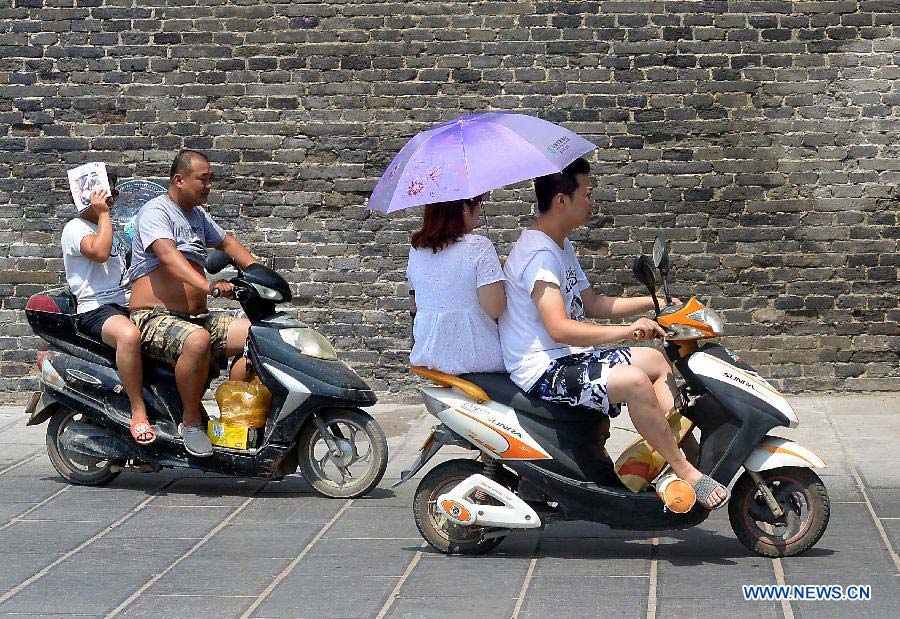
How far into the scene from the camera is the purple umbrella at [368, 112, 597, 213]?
17.6 feet

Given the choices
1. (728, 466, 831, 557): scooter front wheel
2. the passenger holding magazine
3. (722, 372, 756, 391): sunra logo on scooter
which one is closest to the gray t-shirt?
the passenger holding magazine

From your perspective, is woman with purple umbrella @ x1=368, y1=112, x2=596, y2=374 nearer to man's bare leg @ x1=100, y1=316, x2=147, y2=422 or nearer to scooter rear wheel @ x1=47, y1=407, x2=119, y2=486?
man's bare leg @ x1=100, y1=316, x2=147, y2=422

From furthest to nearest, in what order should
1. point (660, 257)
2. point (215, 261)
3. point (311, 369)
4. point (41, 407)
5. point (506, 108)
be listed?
1. point (506, 108)
2. point (41, 407)
3. point (311, 369)
4. point (215, 261)
5. point (660, 257)

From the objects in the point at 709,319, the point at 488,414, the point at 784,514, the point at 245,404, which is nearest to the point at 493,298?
the point at 488,414

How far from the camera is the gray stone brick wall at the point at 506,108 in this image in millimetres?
9078

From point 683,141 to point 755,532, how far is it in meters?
4.39

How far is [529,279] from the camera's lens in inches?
211

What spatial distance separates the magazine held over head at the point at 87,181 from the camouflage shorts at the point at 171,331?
642 millimetres

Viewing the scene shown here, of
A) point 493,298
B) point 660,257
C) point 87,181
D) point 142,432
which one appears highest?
point 87,181

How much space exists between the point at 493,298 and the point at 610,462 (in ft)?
2.73

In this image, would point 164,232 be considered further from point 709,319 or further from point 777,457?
point 777,457

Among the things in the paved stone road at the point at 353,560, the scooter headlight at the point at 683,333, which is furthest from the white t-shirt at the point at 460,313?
the paved stone road at the point at 353,560

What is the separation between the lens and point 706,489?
514cm

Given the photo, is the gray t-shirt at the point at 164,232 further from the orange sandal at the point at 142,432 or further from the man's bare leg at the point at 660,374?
the man's bare leg at the point at 660,374
